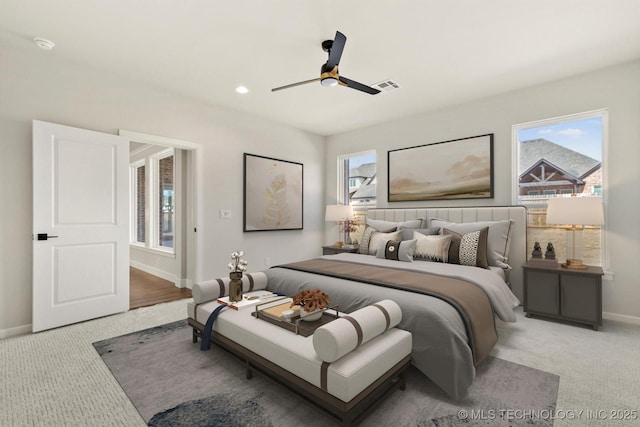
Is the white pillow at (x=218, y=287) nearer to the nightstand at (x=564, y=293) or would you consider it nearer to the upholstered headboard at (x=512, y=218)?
the upholstered headboard at (x=512, y=218)

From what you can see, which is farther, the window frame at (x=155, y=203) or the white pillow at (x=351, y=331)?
the window frame at (x=155, y=203)

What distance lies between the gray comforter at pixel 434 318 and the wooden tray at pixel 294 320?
0.23 meters

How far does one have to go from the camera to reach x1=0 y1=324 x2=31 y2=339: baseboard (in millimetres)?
2820

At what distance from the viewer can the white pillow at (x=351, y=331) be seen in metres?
1.51

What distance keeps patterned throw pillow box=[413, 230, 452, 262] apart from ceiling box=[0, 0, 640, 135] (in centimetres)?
185

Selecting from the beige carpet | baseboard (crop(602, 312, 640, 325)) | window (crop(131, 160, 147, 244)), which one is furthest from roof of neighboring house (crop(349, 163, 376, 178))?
window (crop(131, 160, 147, 244))

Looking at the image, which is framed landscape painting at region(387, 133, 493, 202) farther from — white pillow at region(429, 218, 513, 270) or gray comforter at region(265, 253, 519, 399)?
gray comforter at region(265, 253, 519, 399)

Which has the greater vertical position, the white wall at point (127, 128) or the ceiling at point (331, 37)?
the ceiling at point (331, 37)

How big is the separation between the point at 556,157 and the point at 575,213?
Answer: 975 mm

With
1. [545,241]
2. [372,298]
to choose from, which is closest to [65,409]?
[372,298]

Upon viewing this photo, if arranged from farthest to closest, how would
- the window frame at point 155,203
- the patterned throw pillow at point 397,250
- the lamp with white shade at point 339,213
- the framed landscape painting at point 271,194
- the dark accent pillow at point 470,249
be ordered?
the window frame at point 155,203, the lamp with white shade at point 339,213, the framed landscape painting at point 271,194, the patterned throw pillow at point 397,250, the dark accent pillow at point 470,249

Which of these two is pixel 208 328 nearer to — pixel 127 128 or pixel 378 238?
pixel 378 238

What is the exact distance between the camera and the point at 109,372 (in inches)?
86.0

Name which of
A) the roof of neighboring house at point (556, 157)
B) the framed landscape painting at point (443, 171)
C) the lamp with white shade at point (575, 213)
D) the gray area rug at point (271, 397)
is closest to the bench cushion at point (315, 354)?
the gray area rug at point (271, 397)
